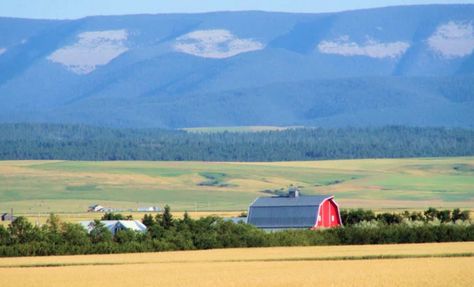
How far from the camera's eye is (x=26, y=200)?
130 meters

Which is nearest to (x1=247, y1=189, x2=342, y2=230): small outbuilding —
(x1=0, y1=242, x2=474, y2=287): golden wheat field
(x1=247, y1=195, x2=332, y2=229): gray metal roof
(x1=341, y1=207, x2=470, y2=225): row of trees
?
(x1=247, y1=195, x2=332, y2=229): gray metal roof

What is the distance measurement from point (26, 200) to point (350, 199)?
29454mm

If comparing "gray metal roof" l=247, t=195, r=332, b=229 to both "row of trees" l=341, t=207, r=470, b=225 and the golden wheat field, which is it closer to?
"row of trees" l=341, t=207, r=470, b=225

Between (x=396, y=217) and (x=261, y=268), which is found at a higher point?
(x=396, y=217)

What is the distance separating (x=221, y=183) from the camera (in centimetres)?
14800

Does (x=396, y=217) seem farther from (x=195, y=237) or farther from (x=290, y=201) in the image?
(x=195, y=237)

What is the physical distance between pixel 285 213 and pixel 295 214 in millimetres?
564

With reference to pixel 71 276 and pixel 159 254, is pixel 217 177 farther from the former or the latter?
pixel 71 276

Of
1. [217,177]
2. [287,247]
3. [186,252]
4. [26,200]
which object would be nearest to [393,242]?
[287,247]

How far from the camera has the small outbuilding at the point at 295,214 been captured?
77750 mm

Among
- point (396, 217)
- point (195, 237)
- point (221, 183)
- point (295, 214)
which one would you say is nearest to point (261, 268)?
point (195, 237)

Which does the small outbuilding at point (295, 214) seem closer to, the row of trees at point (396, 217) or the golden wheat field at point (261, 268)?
the row of trees at point (396, 217)

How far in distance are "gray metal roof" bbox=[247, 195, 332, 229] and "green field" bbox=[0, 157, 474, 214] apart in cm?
3286

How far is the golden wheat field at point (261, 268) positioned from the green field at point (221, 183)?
58731mm
